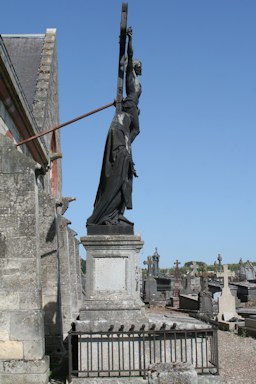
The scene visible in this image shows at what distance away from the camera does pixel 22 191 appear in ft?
23.1

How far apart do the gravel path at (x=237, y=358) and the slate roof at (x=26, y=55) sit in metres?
10.1

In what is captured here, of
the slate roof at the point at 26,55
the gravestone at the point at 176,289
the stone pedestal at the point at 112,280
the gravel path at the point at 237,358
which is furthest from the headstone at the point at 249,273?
the stone pedestal at the point at 112,280

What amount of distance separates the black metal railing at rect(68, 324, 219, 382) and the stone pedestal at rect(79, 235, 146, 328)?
0.41 meters

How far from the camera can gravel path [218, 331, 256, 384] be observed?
28.0 ft

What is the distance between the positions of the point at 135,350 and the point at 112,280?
106cm

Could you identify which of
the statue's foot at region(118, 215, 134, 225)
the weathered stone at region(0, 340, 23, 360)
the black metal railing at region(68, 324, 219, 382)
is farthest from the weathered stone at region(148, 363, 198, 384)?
the statue's foot at region(118, 215, 134, 225)

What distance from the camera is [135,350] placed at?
6898 mm

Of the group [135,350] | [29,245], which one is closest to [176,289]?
[135,350]

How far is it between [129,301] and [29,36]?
15.2 m

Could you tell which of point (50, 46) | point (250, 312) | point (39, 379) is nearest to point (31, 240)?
point (39, 379)

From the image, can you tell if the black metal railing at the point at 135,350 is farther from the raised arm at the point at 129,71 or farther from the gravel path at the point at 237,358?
the raised arm at the point at 129,71

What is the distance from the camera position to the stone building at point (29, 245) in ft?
21.9

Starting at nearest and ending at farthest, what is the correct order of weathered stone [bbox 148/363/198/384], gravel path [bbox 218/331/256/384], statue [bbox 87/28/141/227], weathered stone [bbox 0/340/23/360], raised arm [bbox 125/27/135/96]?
1. weathered stone [bbox 148/363/198/384]
2. weathered stone [bbox 0/340/23/360]
3. statue [bbox 87/28/141/227]
4. raised arm [bbox 125/27/135/96]
5. gravel path [bbox 218/331/256/384]

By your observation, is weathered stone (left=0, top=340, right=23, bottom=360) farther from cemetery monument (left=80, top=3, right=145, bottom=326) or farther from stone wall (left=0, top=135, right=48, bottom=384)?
cemetery monument (left=80, top=3, right=145, bottom=326)
